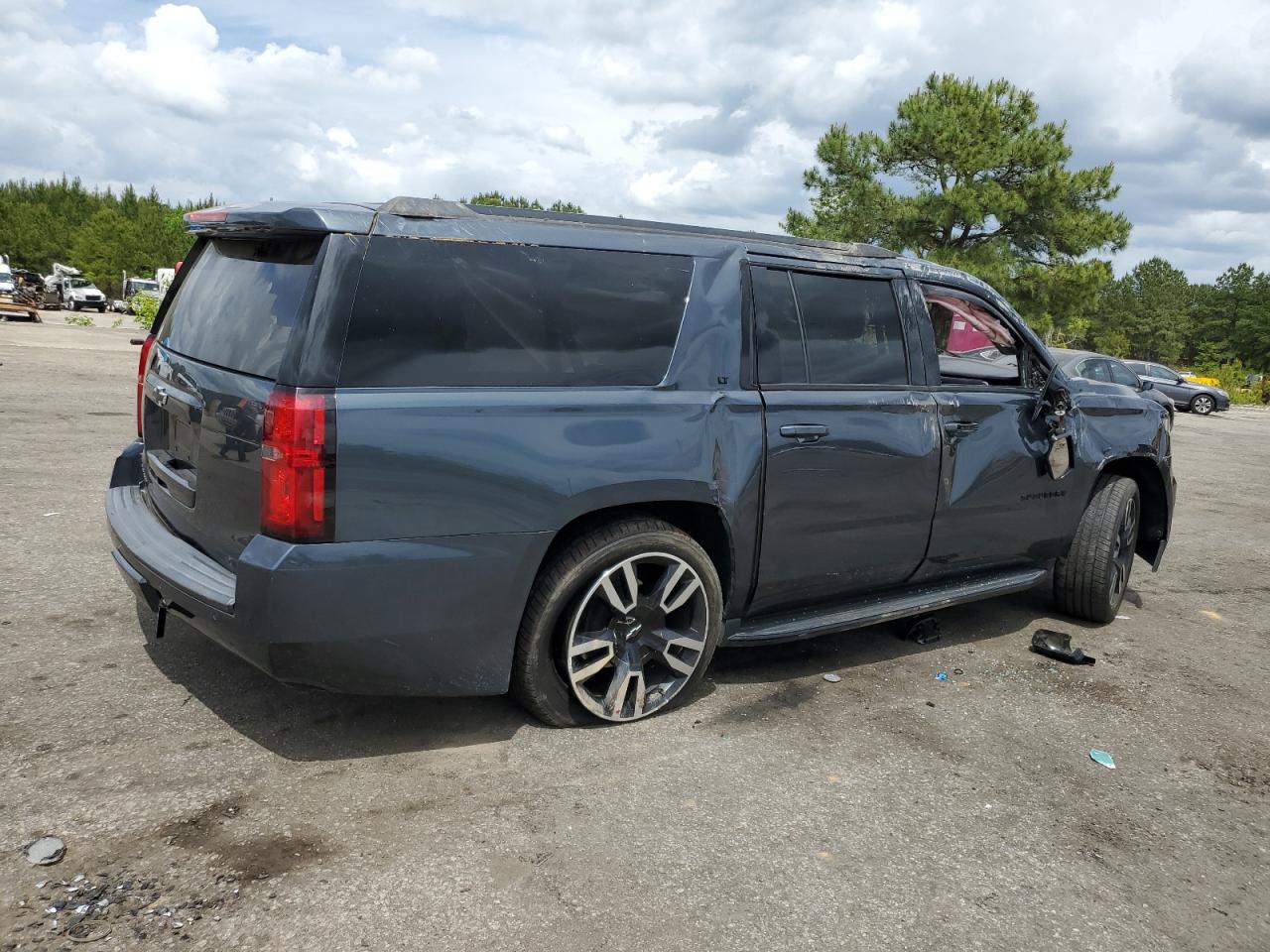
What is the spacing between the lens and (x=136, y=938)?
2.44 m

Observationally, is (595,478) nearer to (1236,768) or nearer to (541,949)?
(541,949)

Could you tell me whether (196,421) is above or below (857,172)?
below

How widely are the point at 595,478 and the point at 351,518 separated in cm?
82

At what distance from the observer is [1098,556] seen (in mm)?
5469

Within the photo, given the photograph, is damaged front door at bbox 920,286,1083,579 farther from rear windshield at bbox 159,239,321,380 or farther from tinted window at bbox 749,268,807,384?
rear windshield at bbox 159,239,321,380

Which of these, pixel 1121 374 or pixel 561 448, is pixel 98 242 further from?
pixel 561 448

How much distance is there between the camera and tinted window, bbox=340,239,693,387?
3125mm

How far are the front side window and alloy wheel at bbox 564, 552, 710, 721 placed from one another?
183 cm

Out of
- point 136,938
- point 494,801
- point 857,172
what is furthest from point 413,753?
point 857,172

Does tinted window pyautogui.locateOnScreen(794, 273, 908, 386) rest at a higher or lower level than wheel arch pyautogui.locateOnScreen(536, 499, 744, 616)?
higher

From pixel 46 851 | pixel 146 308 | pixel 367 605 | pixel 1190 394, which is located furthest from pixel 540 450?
pixel 1190 394

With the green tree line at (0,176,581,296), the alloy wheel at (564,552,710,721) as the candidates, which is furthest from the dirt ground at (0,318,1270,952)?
the green tree line at (0,176,581,296)

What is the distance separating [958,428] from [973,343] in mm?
754

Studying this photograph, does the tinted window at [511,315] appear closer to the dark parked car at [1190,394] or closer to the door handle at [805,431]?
the door handle at [805,431]
